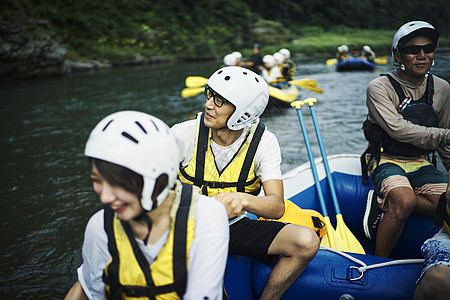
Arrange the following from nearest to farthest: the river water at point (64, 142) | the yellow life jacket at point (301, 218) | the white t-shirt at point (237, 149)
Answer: the white t-shirt at point (237, 149) < the yellow life jacket at point (301, 218) < the river water at point (64, 142)

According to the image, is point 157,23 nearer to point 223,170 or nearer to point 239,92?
point 239,92

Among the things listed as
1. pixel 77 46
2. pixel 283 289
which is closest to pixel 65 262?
pixel 283 289

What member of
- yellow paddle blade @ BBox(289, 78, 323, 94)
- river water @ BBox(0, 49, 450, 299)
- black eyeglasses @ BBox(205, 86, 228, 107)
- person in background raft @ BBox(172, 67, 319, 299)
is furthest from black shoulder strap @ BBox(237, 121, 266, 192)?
yellow paddle blade @ BBox(289, 78, 323, 94)

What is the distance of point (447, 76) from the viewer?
1202 cm

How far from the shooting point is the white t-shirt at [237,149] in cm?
202

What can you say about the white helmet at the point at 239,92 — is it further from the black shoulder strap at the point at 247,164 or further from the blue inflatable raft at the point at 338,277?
the blue inflatable raft at the point at 338,277

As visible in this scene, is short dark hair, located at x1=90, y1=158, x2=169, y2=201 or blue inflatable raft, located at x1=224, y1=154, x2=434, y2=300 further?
blue inflatable raft, located at x1=224, y1=154, x2=434, y2=300

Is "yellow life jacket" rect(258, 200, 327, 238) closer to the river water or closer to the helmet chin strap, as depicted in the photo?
the helmet chin strap

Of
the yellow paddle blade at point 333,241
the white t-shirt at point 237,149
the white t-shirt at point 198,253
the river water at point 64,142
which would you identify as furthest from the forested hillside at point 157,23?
the white t-shirt at point 198,253

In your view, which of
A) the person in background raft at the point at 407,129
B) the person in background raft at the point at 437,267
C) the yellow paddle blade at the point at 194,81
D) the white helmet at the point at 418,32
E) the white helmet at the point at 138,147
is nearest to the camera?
the white helmet at the point at 138,147

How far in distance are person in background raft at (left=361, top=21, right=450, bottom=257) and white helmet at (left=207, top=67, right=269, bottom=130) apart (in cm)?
99

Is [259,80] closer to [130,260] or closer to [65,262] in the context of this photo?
[130,260]

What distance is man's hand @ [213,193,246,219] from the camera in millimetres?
1663

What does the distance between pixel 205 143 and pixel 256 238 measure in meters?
0.58
